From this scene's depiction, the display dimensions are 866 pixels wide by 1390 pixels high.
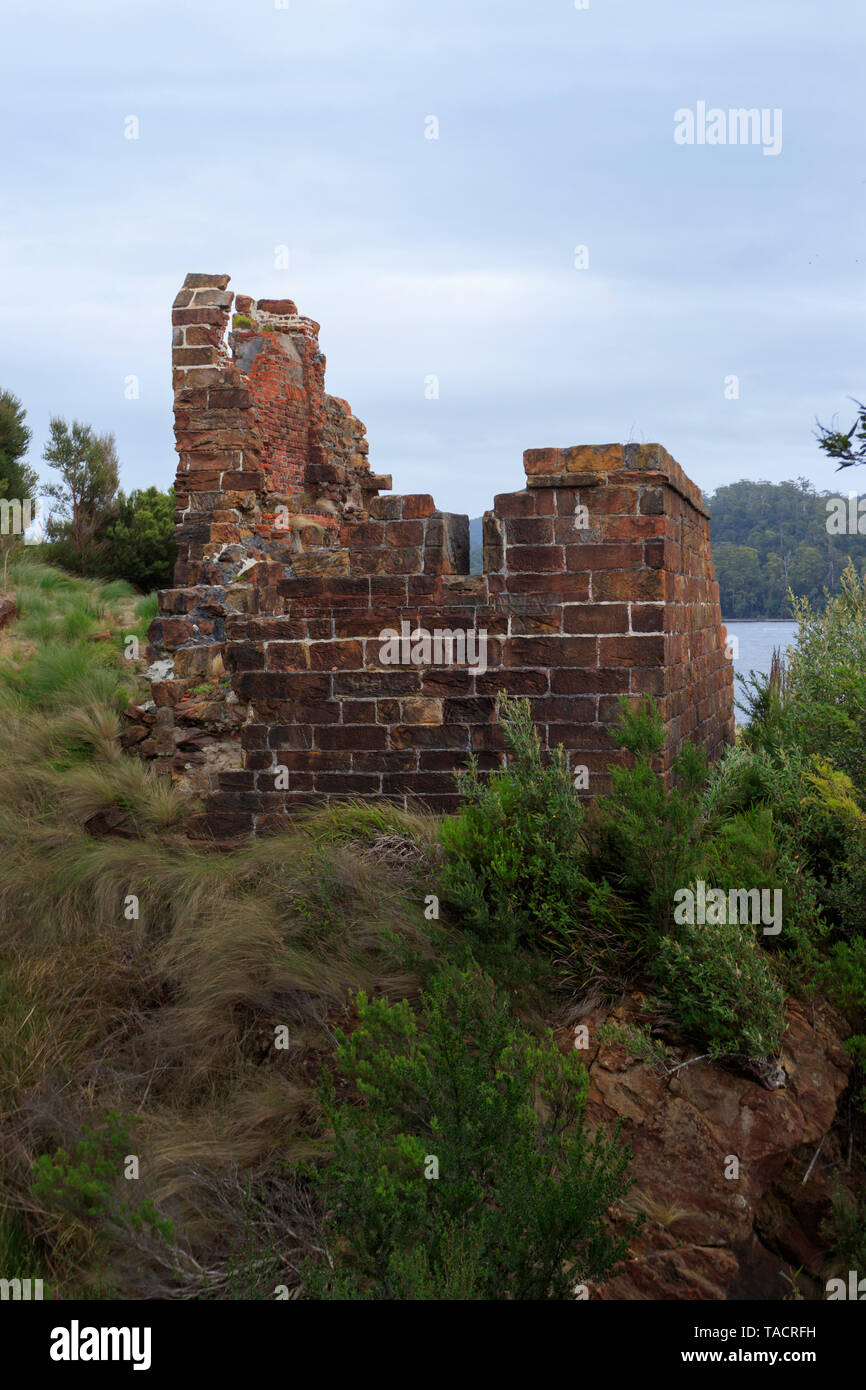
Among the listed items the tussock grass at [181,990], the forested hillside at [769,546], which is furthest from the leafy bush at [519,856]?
the forested hillside at [769,546]

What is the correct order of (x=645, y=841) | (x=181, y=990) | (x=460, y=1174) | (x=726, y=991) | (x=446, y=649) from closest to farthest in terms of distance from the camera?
(x=460, y=1174) < (x=726, y=991) < (x=645, y=841) < (x=181, y=990) < (x=446, y=649)

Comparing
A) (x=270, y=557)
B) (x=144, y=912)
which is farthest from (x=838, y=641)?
(x=270, y=557)

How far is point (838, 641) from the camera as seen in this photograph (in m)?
6.46

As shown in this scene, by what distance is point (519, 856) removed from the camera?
4539 mm

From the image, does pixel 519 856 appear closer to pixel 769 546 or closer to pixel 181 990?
pixel 181 990

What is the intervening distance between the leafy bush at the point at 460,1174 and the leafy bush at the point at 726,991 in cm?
70

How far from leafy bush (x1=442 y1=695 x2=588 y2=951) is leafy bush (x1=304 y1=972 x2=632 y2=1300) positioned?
0.81m

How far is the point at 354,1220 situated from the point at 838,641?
187 inches

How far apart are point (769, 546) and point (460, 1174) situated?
57.3 ft

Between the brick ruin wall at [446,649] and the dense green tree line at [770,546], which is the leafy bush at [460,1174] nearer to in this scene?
the brick ruin wall at [446,649]

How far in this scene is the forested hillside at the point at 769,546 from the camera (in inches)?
639

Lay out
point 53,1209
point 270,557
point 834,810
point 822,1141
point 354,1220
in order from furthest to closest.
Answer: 1. point 270,557
2. point 834,810
3. point 822,1141
4. point 53,1209
5. point 354,1220

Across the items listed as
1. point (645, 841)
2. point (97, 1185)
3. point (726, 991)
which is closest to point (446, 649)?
point (645, 841)
